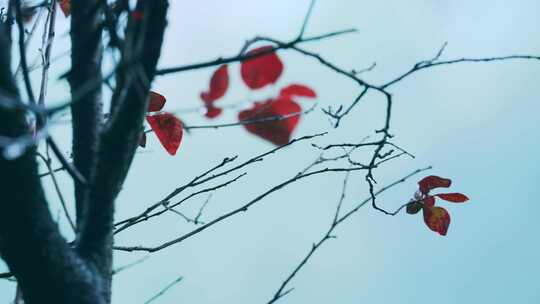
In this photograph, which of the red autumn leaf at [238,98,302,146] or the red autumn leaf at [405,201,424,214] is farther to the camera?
the red autumn leaf at [405,201,424,214]

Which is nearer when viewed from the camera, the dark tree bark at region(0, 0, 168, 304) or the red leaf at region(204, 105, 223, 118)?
the dark tree bark at region(0, 0, 168, 304)

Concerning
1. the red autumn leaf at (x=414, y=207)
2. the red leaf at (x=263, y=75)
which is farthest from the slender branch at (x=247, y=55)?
the red autumn leaf at (x=414, y=207)

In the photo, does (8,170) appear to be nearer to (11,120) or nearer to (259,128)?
(11,120)

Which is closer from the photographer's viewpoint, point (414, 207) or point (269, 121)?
point (269, 121)

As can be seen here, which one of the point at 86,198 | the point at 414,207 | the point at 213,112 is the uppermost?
the point at 213,112

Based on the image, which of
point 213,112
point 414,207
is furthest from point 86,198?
point 414,207

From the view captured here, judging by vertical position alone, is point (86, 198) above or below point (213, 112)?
below

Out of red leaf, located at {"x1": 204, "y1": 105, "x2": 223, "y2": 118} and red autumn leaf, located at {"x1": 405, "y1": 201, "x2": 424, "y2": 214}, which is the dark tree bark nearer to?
red leaf, located at {"x1": 204, "y1": 105, "x2": 223, "y2": 118}

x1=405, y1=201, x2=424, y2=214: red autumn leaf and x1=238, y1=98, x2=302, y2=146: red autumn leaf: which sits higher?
x1=238, y1=98, x2=302, y2=146: red autumn leaf

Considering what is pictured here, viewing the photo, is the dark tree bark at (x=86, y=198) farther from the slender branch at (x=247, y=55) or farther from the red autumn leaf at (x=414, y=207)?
the red autumn leaf at (x=414, y=207)

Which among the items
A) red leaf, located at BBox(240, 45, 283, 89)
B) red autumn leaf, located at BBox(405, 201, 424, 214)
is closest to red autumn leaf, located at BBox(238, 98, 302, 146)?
red leaf, located at BBox(240, 45, 283, 89)

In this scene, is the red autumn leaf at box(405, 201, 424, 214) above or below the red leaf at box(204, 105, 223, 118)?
below

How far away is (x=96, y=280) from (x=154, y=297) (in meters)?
0.70

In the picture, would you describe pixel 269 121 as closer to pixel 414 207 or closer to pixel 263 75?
pixel 263 75
